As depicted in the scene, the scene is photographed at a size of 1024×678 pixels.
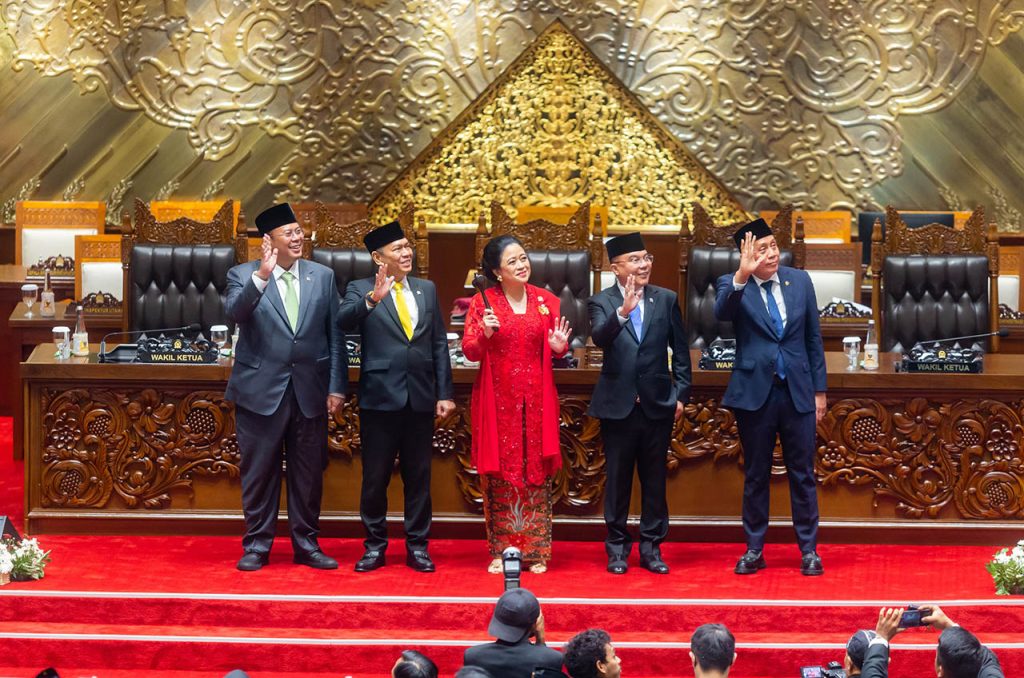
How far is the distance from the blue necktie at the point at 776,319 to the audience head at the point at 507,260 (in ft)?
Answer: 2.97

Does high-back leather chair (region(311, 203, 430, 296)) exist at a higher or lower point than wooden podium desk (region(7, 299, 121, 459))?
higher

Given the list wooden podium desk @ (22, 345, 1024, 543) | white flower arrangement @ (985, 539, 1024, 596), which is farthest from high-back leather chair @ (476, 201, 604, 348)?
white flower arrangement @ (985, 539, 1024, 596)

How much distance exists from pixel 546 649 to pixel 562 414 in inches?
81.8

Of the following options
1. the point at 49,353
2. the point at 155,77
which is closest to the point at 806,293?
the point at 49,353

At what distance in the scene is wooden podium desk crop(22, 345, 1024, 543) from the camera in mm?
6164

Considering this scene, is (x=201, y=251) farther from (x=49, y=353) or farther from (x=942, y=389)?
(x=942, y=389)

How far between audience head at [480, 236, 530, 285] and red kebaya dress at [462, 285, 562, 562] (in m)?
0.11

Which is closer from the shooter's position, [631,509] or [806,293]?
[806,293]

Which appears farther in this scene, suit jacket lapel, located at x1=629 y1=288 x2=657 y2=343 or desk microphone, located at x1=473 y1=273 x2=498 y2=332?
suit jacket lapel, located at x1=629 y1=288 x2=657 y2=343

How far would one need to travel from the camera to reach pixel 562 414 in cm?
622

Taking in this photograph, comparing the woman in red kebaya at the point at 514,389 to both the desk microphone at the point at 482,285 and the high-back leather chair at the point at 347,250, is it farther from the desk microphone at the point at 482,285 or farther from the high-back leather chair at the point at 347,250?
the high-back leather chair at the point at 347,250

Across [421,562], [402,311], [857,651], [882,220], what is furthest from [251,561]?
[882,220]

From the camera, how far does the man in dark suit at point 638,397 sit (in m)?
5.77

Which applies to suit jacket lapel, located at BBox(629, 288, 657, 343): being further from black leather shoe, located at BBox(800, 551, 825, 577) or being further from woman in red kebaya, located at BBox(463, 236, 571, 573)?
black leather shoe, located at BBox(800, 551, 825, 577)
